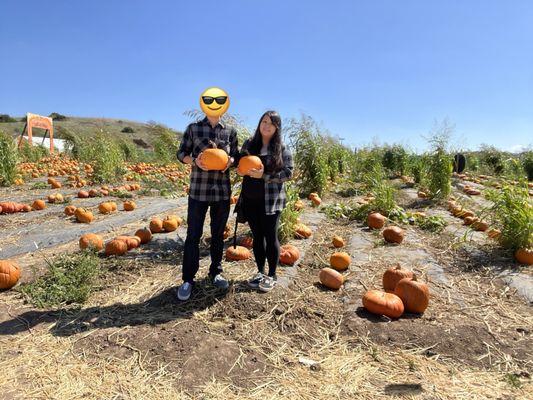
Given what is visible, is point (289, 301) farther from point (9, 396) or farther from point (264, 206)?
point (9, 396)

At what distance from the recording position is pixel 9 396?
224 centimetres

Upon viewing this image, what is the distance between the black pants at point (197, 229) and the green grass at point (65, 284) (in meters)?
0.97

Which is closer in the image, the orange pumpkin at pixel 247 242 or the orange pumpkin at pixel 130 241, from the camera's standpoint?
the orange pumpkin at pixel 130 241

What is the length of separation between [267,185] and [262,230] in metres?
0.47

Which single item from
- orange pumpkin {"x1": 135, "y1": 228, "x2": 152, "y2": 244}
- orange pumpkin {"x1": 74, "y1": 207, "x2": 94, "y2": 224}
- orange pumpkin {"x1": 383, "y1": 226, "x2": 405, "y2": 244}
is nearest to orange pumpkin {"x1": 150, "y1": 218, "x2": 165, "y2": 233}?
orange pumpkin {"x1": 135, "y1": 228, "x2": 152, "y2": 244}

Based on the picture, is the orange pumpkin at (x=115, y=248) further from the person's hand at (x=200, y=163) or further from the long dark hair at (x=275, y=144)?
the long dark hair at (x=275, y=144)

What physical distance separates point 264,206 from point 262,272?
73cm

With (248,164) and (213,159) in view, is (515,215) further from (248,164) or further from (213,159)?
(213,159)

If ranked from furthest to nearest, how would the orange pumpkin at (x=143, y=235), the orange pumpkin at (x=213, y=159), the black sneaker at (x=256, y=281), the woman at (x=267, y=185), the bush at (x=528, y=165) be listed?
the bush at (x=528, y=165)
the orange pumpkin at (x=143, y=235)
the black sneaker at (x=256, y=281)
the woman at (x=267, y=185)
the orange pumpkin at (x=213, y=159)

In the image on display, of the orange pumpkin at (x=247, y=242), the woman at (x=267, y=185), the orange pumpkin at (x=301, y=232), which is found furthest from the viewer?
the orange pumpkin at (x=301, y=232)

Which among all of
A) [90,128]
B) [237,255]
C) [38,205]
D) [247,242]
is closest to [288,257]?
[237,255]

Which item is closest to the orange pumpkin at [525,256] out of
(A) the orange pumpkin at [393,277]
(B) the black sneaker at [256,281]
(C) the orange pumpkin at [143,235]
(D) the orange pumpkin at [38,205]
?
(A) the orange pumpkin at [393,277]

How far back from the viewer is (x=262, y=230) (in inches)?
143

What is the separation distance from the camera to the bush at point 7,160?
33.9 ft
